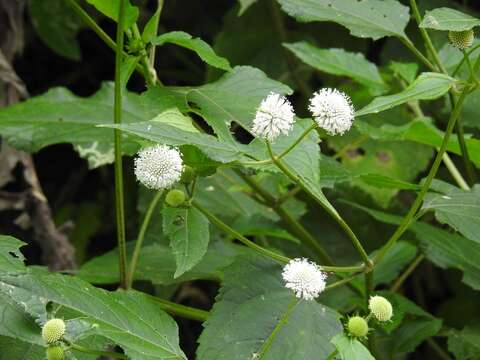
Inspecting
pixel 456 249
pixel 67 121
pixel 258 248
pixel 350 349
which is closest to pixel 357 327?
pixel 350 349

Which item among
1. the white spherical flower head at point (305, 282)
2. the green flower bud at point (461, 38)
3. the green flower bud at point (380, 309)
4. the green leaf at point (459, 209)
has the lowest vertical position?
the green leaf at point (459, 209)

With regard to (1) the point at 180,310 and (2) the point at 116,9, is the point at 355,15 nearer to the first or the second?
(2) the point at 116,9

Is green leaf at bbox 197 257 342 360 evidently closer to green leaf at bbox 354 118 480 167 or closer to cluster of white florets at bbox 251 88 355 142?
cluster of white florets at bbox 251 88 355 142

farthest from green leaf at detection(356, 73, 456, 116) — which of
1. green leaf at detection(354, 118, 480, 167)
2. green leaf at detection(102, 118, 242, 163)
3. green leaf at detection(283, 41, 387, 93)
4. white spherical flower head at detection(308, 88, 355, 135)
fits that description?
green leaf at detection(283, 41, 387, 93)

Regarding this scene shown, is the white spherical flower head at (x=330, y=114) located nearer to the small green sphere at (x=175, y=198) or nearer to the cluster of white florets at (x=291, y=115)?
the cluster of white florets at (x=291, y=115)

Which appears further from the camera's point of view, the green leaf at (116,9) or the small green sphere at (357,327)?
the green leaf at (116,9)

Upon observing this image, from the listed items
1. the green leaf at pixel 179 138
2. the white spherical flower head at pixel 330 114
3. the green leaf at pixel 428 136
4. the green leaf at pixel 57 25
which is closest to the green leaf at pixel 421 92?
the white spherical flower head at pixel 330 114

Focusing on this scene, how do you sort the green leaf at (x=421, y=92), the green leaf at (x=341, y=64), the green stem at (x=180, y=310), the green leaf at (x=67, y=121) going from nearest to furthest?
the green leaf at (x=421, y=92) < the green stem at (x=180, y=310) < the green leaf at (x=67, y=121) < the green leaf at (x=341, y=64)
